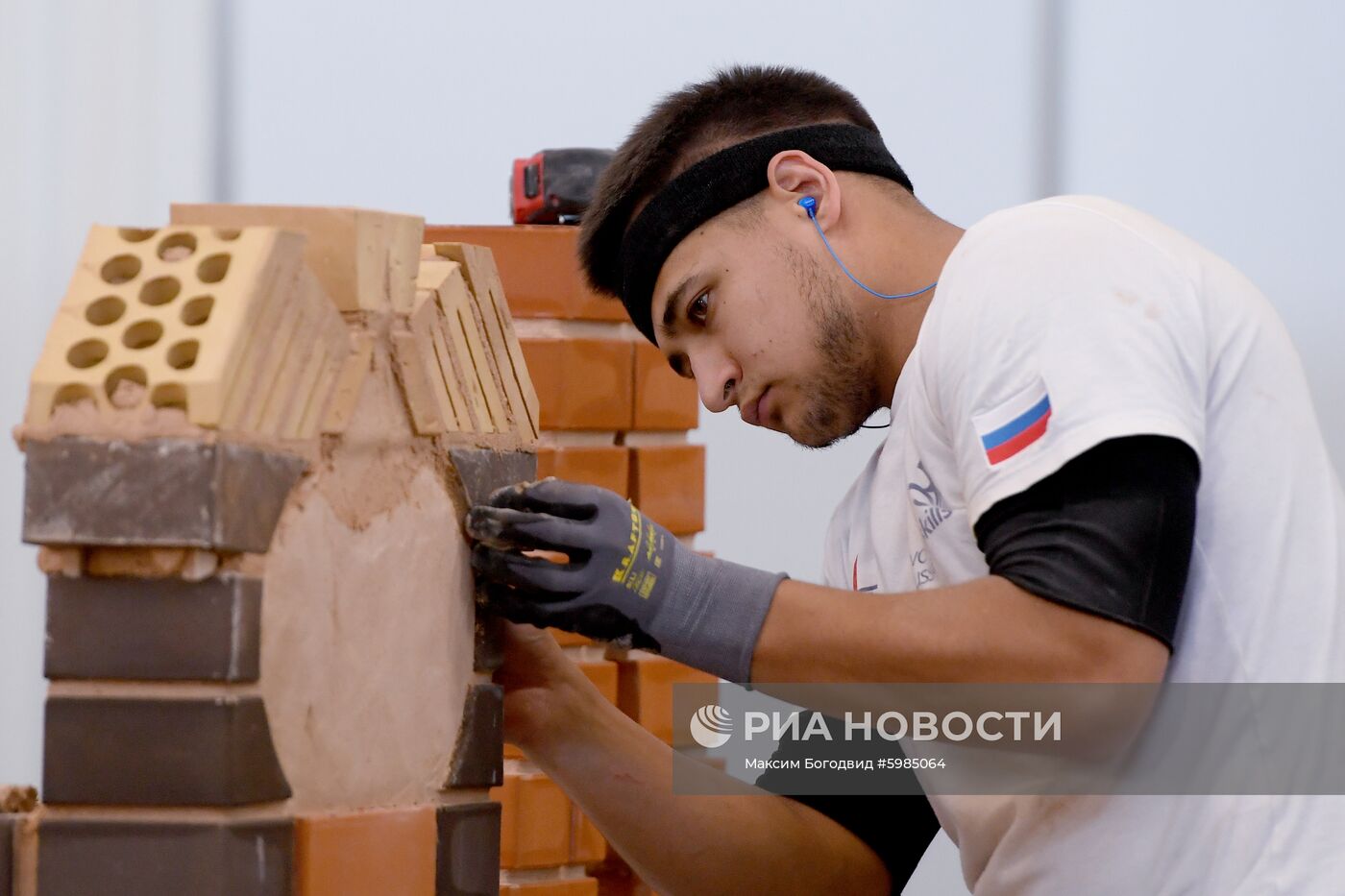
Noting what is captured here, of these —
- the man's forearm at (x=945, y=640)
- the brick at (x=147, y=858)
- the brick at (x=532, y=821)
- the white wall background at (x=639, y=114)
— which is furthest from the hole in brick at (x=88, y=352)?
the white wall background at (x=639, y=114)

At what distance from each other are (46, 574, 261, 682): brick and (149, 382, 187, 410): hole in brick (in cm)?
15

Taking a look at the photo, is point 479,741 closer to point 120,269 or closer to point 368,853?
point 368,853

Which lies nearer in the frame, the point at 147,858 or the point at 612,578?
the point at 147,858

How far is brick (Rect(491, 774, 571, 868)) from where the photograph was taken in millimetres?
2252

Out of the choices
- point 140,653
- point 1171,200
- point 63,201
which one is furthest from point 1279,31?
point 140,653

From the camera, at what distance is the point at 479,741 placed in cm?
153

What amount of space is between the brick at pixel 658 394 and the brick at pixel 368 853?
3.48 feet

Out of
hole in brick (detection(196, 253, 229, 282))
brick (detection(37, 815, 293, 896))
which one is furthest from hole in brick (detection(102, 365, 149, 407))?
brick (detection(37, 815, 293, 896))

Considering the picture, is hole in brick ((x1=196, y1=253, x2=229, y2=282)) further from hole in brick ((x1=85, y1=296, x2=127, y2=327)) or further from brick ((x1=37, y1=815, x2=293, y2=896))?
brick ((x1=37, y1=815, x2=293, y2=896))

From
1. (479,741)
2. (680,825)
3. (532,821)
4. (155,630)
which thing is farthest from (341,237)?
(532,821)

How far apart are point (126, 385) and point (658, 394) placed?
1280mm

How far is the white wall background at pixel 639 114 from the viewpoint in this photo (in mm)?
3168

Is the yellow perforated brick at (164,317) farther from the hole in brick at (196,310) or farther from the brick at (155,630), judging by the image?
the brick at (155,630)

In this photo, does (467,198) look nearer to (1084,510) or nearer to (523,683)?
(523,683)
